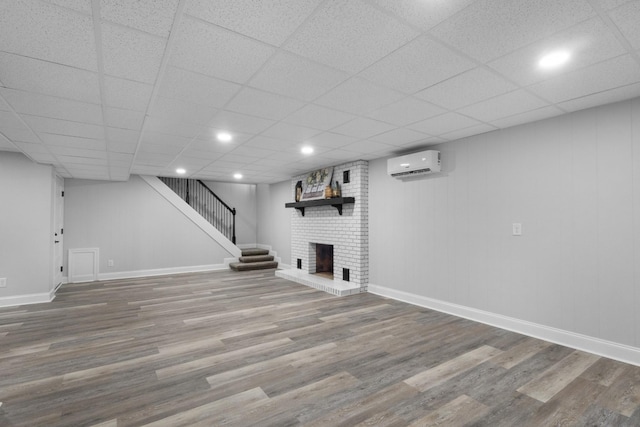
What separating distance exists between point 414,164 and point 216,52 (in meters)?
3.28

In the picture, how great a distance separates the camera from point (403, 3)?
5.14 ft

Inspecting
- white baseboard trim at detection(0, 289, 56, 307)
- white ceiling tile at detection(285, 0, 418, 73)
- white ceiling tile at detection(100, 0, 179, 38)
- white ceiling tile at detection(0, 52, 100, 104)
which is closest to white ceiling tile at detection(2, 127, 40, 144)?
white ceiling tile at detection(0, 52, 100, 104)

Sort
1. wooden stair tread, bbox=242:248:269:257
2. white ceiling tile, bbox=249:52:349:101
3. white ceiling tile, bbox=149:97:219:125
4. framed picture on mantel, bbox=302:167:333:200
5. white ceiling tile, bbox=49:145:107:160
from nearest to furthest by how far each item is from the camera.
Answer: white ceiling tile, bbox=249:52:349:101 < white ceiling tile, bbox=149:97:219:125 < white ceiling tile, bbox=49:145:107:160 < framed picture on mantel, bbox=302:167:333:200 < wooden stair tread, bbox=242:248:269:257

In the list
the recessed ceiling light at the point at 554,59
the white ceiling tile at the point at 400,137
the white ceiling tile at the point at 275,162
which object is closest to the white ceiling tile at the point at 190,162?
the white ceiling tile at the point at 275,162

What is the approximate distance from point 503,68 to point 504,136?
5.74 ft

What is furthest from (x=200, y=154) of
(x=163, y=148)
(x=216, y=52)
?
(x=216, y=52)

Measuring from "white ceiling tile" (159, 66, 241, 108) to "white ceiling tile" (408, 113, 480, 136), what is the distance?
214 cm

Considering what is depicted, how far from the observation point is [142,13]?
1.59 meters

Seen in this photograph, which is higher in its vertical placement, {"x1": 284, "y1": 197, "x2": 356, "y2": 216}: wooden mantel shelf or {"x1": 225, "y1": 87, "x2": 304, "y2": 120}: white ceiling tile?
{"x1": 225, "y1": 87, "x2": 304, "y2": 120}: white ceiling tile

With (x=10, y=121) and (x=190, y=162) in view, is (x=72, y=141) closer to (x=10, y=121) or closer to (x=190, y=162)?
(x=10, y=121)

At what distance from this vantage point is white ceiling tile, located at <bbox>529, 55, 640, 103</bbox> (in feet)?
7.22

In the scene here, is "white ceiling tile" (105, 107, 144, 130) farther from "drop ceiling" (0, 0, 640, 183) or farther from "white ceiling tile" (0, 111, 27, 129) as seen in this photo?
"white ceiling tile" (0, 111, 27, 129)

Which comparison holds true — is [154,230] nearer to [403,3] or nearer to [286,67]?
[286,67]

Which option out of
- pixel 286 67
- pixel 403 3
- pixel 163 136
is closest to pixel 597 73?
pixel 403 3
